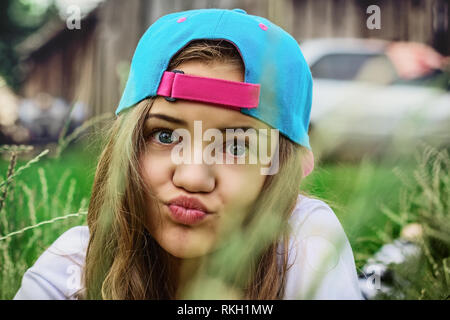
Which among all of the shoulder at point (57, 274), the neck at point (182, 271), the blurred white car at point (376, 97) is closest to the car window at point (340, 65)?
the blurred white car at point (376, 97)

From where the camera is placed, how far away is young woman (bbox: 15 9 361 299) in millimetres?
842

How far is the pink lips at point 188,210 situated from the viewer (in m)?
0.83

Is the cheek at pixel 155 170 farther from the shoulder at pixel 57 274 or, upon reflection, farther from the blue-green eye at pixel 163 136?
the shoulder at pixel 57 274

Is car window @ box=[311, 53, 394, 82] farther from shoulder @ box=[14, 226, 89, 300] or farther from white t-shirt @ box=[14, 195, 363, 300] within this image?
shoulder @ box=[14, 226, 89, 300]

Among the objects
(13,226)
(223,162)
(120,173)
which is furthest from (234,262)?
(13,226)

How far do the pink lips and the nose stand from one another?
0.07 ft

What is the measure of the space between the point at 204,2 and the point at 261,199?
2.32ft

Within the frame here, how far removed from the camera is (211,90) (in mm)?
842

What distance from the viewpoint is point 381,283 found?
1170mm

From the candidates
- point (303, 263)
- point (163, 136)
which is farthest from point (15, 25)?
point (303, 263)

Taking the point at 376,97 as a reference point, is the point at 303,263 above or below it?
below

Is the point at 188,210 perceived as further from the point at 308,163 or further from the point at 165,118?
the point at 308,163

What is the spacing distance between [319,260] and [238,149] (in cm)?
23

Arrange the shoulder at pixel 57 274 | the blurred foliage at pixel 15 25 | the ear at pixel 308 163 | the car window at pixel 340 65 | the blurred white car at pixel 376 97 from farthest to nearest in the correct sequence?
the car window at pixel 340 65, the blurred foliage at pixel 15 25, the ear at pixel 308 163, the shoulder at pixel 57 274, the blurred white car at pixel 376 97
